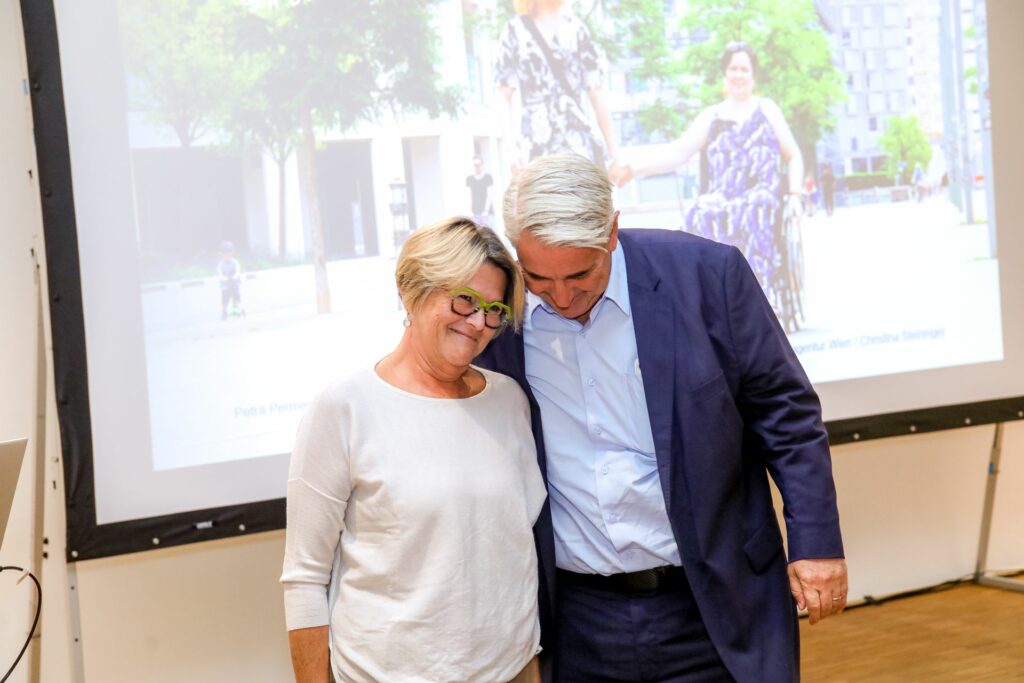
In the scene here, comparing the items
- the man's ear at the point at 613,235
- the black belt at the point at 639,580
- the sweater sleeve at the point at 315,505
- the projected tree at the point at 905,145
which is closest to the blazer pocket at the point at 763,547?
the black belt at the point at 639,580

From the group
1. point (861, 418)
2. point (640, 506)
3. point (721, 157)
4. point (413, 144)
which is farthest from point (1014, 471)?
point (640, 506)

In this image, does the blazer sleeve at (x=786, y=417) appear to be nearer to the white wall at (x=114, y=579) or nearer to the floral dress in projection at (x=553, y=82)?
the floral dress in projection at (x=553, y=82)

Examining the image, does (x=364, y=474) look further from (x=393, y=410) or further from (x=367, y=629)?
(x=367, y=629)

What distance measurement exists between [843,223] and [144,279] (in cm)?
234

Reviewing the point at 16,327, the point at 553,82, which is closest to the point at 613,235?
the point at 553,82

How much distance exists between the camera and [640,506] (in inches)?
69.0

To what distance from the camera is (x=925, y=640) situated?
12.4 ft

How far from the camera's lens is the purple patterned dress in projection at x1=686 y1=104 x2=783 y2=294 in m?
3.54

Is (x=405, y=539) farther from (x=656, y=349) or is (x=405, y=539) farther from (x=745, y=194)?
(x=745, y=194)

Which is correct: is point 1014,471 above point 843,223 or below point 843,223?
below

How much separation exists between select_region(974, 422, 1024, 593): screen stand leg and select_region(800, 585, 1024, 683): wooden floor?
0.05 m

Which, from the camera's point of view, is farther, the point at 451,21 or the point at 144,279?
the point at 451,21

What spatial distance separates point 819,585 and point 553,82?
6.81ft

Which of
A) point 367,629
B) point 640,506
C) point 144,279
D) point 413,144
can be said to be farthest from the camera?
point 413,144
